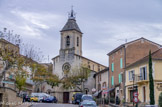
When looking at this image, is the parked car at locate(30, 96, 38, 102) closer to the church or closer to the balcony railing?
the church

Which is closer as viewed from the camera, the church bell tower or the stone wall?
the stone wall

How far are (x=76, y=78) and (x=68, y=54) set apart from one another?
8051 mm

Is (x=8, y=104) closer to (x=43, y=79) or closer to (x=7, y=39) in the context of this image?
(x=7, y=39)

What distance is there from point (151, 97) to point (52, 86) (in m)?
31.7

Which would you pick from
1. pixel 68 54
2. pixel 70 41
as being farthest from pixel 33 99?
pixel 70 41

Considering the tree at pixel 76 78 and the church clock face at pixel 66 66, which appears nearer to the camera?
the tree at pixel 76 78

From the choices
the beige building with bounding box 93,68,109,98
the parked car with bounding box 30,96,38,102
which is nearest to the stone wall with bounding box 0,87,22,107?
the parked car with bounding box 30,96,38,102

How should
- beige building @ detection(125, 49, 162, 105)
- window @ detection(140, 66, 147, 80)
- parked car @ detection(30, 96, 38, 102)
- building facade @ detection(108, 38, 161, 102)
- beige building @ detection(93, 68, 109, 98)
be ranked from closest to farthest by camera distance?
beige building @ detection(125, 49, 162, 105), window @ detection(140, 66, 147, 80), building facade @ detection(108, 38, 161, 102), parked car @ detection(30, 96, 38, 102), beige building @ detection(93, 68, 109, 98)

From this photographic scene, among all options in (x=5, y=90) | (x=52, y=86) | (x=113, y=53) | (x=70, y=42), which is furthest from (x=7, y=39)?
(x=70, y=42)

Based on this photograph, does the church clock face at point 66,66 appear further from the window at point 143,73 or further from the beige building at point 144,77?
the window at point 143,73

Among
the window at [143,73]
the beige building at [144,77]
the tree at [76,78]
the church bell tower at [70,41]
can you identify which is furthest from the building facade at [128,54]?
the church bell tower at [70,41]

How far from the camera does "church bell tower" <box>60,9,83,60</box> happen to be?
6241 cm

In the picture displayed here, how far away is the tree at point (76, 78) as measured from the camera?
56.7 meters

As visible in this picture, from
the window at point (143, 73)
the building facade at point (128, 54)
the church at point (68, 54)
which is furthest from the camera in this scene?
the church at point (68, 54)
